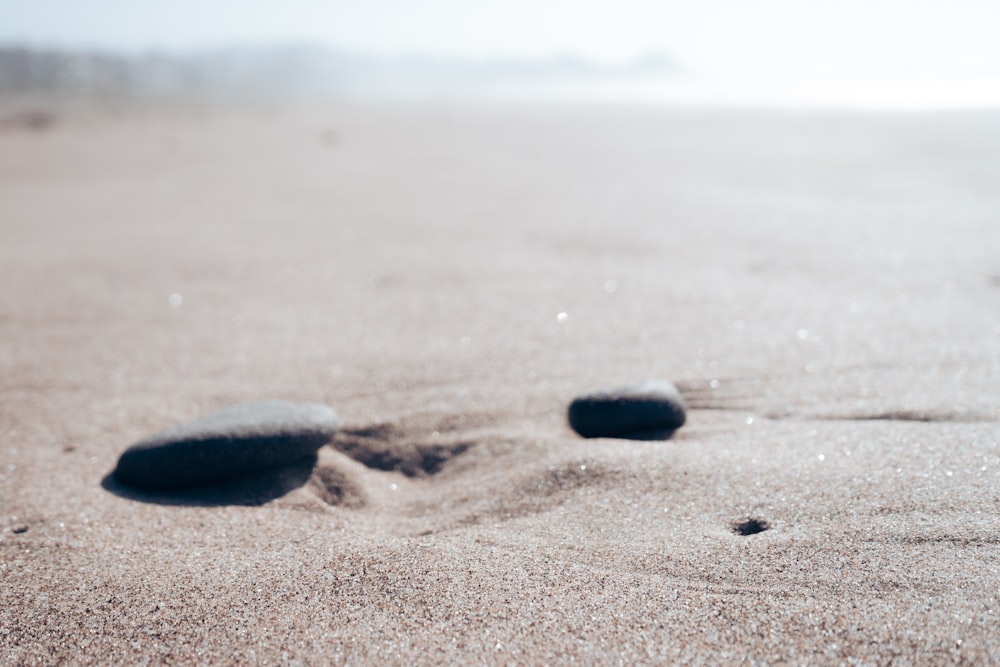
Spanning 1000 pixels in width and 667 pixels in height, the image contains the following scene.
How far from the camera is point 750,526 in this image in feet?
5.75

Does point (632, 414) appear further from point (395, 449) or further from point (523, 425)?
point (395, 449)

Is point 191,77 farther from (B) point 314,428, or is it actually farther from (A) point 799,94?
(B) point 314,428

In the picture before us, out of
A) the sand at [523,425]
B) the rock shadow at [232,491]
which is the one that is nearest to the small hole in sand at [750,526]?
the sand at [523,425]

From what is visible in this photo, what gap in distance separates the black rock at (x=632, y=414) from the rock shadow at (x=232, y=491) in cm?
70

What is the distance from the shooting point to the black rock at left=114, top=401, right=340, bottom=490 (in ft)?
6.64

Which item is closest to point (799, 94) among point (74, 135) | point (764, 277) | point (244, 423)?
point (74, 135)

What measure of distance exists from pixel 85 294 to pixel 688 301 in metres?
2.61

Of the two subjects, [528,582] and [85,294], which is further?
[85,294]

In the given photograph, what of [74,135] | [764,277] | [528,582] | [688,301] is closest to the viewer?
[528,582]

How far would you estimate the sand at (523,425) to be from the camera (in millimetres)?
1501

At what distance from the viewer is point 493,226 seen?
15.3 feet

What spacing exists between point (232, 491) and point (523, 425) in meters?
0.80

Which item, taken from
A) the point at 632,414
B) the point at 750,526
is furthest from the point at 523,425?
the point at 750,526

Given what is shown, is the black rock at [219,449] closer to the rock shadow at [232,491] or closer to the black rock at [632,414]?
the rock shadow at [232,491]
